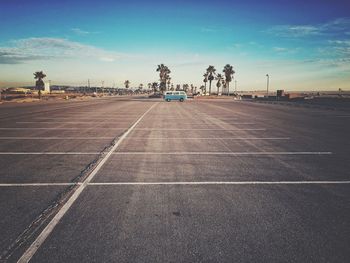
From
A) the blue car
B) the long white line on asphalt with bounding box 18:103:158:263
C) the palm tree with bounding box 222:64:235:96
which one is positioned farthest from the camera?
the palm tree with bounding box 222:64:235:96

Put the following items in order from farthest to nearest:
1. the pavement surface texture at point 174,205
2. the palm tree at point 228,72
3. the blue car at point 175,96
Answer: the palm tree at point 228,72
the blue car at point 175,96
the pavement surface texture at point 174,205

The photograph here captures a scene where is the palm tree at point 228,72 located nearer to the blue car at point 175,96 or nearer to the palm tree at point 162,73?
the palm tree at point 162,73

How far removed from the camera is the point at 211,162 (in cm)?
775

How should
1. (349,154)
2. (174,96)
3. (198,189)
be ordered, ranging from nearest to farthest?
1. (198,189)
2. (349,154)
3. (174,96)

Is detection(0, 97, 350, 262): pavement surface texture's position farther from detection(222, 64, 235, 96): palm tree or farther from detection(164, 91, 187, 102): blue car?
detection(222, 64, 235, 96): palm tree

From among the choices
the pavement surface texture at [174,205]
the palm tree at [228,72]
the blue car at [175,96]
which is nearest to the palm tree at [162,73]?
the palm tree at [228,72]

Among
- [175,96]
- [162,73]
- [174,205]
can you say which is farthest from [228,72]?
[174,205]

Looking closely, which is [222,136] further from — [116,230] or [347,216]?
[116,230]

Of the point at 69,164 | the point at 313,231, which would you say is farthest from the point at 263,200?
the point at 69,164

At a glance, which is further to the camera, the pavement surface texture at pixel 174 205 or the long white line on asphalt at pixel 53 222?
the pavement surface texture at pixel 174 205

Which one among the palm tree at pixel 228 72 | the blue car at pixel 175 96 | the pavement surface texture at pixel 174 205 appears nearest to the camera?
the pavement surface texture at pixel 174 205

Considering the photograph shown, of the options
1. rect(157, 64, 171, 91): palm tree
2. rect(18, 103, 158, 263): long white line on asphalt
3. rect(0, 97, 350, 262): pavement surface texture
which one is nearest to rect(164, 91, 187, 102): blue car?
rect(0, 97, 350, 262): pavement surface texture

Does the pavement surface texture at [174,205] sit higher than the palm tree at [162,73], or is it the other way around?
the palm tree at [162,73]

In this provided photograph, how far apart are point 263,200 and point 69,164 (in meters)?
4.97
